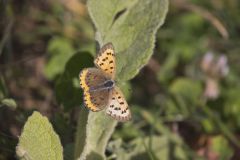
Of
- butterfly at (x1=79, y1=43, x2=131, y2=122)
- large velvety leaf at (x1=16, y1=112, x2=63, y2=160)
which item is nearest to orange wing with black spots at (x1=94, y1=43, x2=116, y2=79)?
butterfly at (x1=79, y1=43, x2=131, y2=122)

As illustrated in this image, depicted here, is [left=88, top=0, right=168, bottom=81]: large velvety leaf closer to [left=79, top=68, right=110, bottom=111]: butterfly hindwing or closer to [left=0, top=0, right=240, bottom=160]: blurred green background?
[left=79, top=68, right=110, bottom=111]: butterfly hindwing

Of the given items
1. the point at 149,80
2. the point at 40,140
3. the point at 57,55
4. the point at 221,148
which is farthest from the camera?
the point at 149,80

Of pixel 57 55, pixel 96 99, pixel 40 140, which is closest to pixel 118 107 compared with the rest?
pixel 96 99

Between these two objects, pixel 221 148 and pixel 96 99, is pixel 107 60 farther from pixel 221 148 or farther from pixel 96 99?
pixel 221 148

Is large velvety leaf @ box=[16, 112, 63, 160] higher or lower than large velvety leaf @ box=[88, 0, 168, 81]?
higher

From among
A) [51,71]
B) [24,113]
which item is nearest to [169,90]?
[51,71]

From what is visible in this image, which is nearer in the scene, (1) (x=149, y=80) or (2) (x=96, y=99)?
(2) (x=96, y=99)
